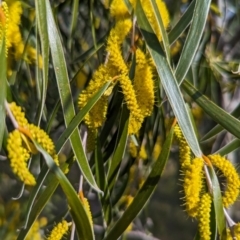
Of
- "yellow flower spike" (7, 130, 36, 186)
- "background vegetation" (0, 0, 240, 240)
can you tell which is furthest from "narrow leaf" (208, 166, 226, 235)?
"yellow flower spike" (7, 130, 36, 186)

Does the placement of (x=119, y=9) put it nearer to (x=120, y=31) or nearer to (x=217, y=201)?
(x=120, y=31)

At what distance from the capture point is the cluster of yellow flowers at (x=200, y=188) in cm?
54

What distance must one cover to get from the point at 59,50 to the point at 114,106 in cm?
19

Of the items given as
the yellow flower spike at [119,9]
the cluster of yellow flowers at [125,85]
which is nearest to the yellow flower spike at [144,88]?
the cluster of yellow flowers at [125,85]

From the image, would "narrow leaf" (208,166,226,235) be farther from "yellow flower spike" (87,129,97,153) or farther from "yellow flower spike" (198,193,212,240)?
"yellow flower spike" (87,129,97,153)

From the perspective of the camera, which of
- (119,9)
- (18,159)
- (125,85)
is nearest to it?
(18,159)

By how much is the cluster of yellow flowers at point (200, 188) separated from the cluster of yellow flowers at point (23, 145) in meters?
0.14

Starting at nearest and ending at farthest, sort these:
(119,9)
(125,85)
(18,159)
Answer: (18,159), (125,85), (119,9)

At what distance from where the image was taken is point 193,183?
1.77 ft

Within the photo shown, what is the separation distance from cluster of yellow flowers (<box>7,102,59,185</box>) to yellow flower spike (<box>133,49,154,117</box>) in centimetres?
12

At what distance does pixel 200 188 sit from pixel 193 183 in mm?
17

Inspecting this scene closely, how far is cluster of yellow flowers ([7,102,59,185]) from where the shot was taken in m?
0.45

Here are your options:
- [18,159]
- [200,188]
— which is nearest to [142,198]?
[200,188]

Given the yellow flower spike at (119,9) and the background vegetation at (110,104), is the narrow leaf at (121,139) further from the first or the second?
the yellow flower spike at (119,9)
